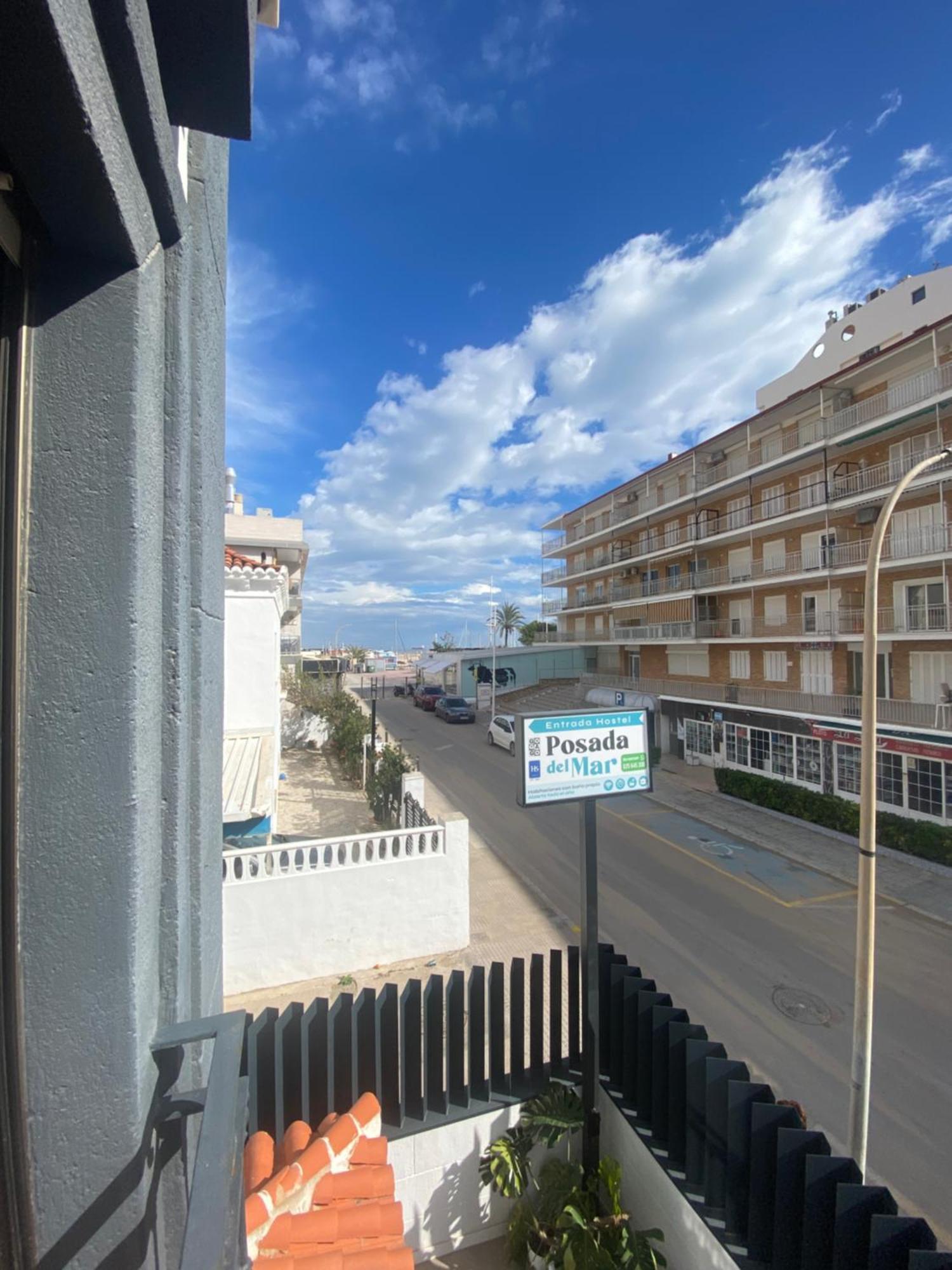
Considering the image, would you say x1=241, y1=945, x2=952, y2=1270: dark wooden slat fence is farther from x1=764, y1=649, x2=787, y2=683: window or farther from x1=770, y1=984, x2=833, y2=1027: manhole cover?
x1=764, y1=649, x2=787, y2=683: window

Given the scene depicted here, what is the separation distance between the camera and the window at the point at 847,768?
16469mm

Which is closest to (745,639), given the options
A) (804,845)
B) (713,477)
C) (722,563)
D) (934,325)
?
(722,563)

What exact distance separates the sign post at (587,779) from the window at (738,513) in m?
20.1

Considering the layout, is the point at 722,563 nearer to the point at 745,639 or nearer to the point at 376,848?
the point at 745,639

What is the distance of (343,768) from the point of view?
1805cm

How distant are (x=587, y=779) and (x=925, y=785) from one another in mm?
15438

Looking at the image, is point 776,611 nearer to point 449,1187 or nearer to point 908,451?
point 908,451

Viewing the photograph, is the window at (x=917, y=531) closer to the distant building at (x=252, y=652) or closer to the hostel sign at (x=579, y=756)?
the hostel sign at (x=579, y=756)

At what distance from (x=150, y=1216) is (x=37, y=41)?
2.19 m

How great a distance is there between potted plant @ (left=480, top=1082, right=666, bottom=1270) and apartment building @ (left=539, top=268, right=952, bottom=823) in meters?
14.7

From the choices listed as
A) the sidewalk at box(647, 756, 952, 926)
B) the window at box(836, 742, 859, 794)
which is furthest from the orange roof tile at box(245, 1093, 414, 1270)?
the window at box(836, 742, 859, 794)

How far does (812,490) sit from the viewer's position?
60.5ft

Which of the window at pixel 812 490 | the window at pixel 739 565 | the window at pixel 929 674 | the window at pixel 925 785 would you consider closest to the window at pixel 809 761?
the window at pixel 925 785

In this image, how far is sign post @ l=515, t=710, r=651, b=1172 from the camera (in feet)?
11.4
